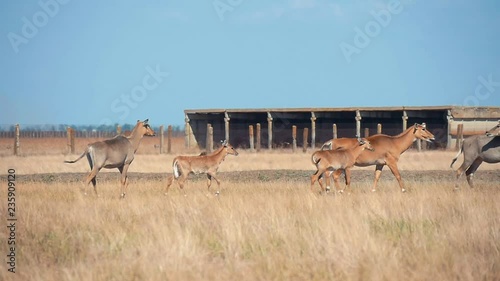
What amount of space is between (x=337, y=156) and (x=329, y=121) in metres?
23.1

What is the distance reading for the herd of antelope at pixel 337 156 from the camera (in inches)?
643

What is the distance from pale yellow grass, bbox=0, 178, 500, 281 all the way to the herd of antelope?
2.74 m

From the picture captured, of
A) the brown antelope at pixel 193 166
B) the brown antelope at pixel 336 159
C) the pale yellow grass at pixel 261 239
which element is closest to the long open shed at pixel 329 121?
the brown antelope at pixel 336 159

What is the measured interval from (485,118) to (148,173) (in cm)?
1864

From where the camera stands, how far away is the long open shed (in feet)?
116

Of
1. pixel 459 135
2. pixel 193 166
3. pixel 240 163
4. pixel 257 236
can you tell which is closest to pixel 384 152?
pixel 193 166

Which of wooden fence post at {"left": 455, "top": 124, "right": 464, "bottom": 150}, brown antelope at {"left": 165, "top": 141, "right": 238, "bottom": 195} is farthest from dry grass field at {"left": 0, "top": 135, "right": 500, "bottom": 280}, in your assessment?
wooden fence post at {"left": 455, "top": 124, "right": 464, "bottom": 150}

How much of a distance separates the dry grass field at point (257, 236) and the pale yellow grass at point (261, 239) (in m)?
0.02

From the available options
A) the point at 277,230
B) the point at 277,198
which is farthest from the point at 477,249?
the point at 277,198

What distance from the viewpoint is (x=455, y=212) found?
1150 centimetres

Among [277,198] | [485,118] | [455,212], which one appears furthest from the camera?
[485,118]

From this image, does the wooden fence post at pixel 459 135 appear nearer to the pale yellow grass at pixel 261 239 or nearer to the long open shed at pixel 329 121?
the long open shed at pixel 329 121

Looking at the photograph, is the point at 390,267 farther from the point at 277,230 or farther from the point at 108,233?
the point at 108,233

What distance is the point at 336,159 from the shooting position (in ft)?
55.0
